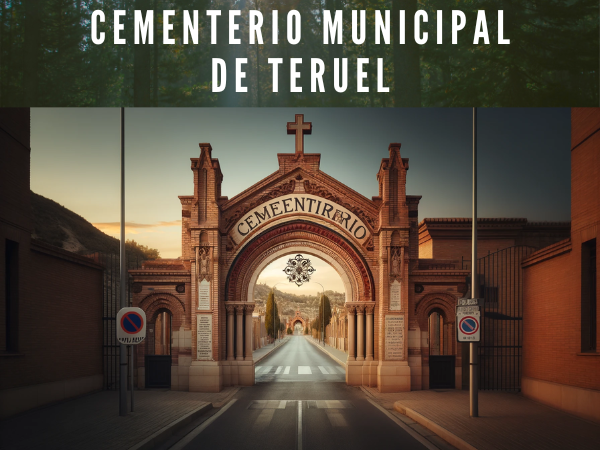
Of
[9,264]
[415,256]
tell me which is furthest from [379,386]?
[9,264]

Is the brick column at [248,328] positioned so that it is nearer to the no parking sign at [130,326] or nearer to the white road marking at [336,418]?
the white road marking at [336,418]

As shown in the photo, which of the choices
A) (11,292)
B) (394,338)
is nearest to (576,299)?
(394,338)

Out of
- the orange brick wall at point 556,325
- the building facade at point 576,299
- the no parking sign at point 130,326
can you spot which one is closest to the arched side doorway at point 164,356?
the no parking sign at point 130,326

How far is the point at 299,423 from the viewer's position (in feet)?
49.6

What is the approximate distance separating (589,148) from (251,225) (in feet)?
42.7

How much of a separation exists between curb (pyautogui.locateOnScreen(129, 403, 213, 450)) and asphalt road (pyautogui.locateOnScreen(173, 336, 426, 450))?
430 mm

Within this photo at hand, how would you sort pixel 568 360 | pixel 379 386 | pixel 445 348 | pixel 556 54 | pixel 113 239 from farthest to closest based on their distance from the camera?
pixel 113 239 < pixel 445 348 < pixel 379 386 < pixel 568 360 < pixel 556 54

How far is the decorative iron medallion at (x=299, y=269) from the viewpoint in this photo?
3036cm

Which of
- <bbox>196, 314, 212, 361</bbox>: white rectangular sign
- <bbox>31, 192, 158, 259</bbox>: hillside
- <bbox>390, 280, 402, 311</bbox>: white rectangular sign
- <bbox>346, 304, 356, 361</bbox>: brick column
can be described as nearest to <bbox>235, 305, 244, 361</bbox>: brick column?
<bbox>196, 314, 212, 361</bbox>: white rectangular sign

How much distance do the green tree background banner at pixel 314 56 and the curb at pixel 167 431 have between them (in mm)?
6712

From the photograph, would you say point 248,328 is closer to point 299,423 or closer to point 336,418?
point 336,418

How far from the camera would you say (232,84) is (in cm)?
744

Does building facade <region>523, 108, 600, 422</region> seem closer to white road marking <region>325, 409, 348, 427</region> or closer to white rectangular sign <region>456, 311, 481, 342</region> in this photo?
white rectangular sign <region>456, 311, 481, 342</region>

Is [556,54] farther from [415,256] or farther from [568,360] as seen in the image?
[415,256]
